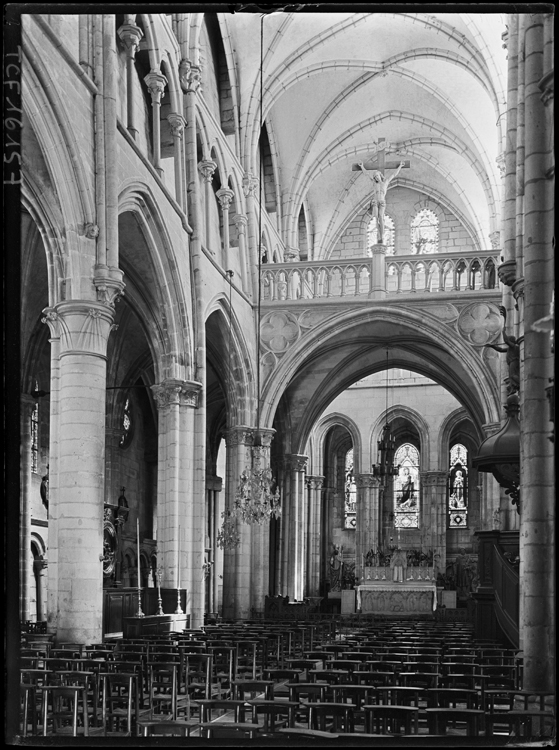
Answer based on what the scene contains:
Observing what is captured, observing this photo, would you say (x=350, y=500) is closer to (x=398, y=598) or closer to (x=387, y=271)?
(x=398, y=598)

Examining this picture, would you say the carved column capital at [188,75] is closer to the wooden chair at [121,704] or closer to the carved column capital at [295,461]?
the carved column capital at [295,461]

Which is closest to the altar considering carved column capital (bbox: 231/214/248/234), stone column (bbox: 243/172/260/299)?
stone column (bbox: 243/172/260/299)

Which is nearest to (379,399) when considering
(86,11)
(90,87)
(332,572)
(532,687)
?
(332,572)

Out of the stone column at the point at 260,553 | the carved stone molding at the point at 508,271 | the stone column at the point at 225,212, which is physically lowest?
the stone column at the point at 260,553

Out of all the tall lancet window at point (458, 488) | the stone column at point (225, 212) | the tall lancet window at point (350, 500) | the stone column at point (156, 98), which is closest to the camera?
the stone column at point (156, 98)

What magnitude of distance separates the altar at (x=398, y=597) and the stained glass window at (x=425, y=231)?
544 inches

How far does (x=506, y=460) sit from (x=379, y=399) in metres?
27.4

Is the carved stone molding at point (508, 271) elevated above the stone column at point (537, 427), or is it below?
above

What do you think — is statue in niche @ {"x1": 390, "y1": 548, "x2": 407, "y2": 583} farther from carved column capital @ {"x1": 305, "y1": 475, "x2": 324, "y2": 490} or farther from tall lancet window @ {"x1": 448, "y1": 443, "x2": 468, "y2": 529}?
tall lancet window @ {"x1": 448, "y1": 443, "x2": 468, "y2": 529}

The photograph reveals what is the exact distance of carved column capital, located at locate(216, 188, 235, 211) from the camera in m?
27.5

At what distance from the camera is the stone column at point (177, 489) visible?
21.8m

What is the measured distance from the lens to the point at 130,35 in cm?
1947

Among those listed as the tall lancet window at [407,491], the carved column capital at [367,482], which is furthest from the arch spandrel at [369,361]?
the tall lancet window at [407,491]

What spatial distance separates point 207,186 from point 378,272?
20.5ft
